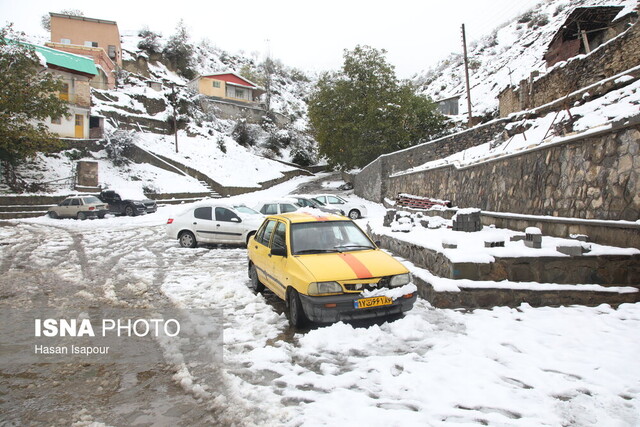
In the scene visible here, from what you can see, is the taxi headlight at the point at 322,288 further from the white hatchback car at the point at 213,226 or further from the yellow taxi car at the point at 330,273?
the white hatchback car at the point at 213,226

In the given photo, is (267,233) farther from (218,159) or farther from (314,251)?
(218,159)

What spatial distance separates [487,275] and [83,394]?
18.3ft

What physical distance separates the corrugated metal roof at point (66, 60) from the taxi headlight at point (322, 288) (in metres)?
38.3

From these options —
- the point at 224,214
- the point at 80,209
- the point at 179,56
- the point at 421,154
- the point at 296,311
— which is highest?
the point at 179,56

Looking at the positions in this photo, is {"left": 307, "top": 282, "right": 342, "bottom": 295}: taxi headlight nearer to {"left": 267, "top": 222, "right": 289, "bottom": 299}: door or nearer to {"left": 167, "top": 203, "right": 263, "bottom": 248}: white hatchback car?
{"left": 267, "top": 222, "right": 289, "bottom": 299}: door

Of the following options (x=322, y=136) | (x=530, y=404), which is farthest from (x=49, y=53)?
(x=530, y=404)

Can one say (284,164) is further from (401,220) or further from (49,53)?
→ (401,220)

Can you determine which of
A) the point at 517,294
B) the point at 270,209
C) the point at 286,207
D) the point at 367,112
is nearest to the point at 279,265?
the point at 517,294

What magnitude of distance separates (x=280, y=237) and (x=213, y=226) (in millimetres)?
7234

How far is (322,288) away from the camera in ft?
16.7

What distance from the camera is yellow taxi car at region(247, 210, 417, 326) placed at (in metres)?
5.11

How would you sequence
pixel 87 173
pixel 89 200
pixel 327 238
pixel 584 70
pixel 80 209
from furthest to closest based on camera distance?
pixel 87 173 < pixel 89 200 < pixel 80 209 < pixel 584 70 < pixel 327 238

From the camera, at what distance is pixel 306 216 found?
271 inches

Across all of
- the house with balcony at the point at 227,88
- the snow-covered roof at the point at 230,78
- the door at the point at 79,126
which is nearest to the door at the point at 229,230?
the door at the point at 79,126
